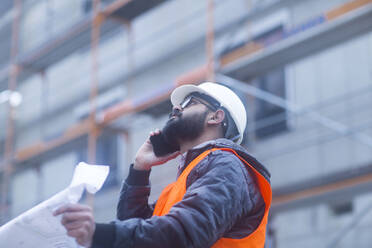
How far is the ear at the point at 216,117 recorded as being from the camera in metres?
2.89

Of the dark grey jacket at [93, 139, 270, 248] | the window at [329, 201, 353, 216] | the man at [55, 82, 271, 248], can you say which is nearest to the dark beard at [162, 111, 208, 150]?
the man at [55, 82, 271, 248]

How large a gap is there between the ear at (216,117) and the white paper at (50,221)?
89cm

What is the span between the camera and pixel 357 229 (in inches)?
311

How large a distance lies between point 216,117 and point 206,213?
824 millimetres

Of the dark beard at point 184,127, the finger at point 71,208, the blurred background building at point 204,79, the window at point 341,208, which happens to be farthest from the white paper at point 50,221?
the window at point 341,208

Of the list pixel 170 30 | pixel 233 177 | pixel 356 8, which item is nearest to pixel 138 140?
pixel 170 30

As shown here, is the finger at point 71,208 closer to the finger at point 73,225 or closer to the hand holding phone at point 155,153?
the finger at point 73,225

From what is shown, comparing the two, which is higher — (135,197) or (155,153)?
(155,153)

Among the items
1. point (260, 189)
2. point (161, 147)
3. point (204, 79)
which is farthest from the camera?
point (204, 79)

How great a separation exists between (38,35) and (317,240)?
9.27m

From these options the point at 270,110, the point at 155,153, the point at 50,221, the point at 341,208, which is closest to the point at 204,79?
the point at 270,110

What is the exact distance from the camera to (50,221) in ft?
6.71

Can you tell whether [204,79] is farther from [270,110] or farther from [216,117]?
[216,117]

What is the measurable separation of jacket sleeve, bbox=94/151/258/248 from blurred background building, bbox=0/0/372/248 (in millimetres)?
4142
